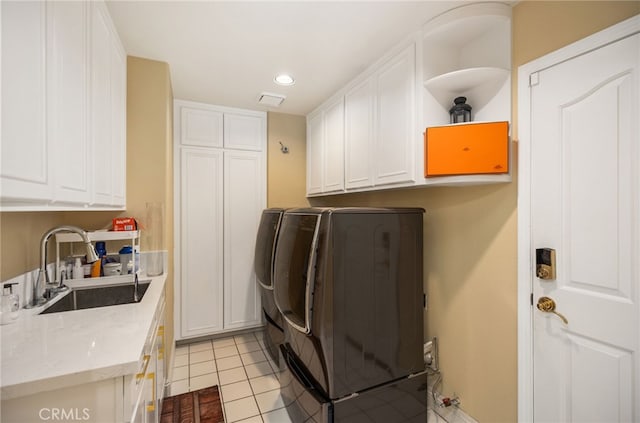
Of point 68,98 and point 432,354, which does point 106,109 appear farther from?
point 432,354

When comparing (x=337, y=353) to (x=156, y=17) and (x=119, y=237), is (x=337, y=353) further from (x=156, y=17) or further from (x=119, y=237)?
(x=156, y=17)

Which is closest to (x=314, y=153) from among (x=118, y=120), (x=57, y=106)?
(x=118, y=120)

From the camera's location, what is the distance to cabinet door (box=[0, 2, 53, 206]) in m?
0.76

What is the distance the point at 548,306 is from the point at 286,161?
2.77 meters

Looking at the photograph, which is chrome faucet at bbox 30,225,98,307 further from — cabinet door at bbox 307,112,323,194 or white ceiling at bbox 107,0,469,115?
cabinet door at bbox 307,112,323,194

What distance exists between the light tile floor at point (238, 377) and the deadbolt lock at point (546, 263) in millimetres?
1101

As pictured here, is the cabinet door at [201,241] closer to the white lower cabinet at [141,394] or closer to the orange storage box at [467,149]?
the white lower cabinet at [141,394]

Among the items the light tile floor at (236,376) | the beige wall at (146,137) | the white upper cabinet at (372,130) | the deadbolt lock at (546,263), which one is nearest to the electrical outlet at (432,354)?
the deadbolt lock at (546,263)

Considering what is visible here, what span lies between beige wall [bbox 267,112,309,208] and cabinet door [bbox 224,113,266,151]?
0.10 metres

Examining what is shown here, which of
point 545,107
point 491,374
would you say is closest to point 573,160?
point 545,107

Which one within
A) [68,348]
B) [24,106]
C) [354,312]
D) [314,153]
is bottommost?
[354,312]

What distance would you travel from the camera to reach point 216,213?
121 inches

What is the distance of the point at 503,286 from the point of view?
5.32 ft

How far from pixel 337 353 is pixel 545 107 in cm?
172
